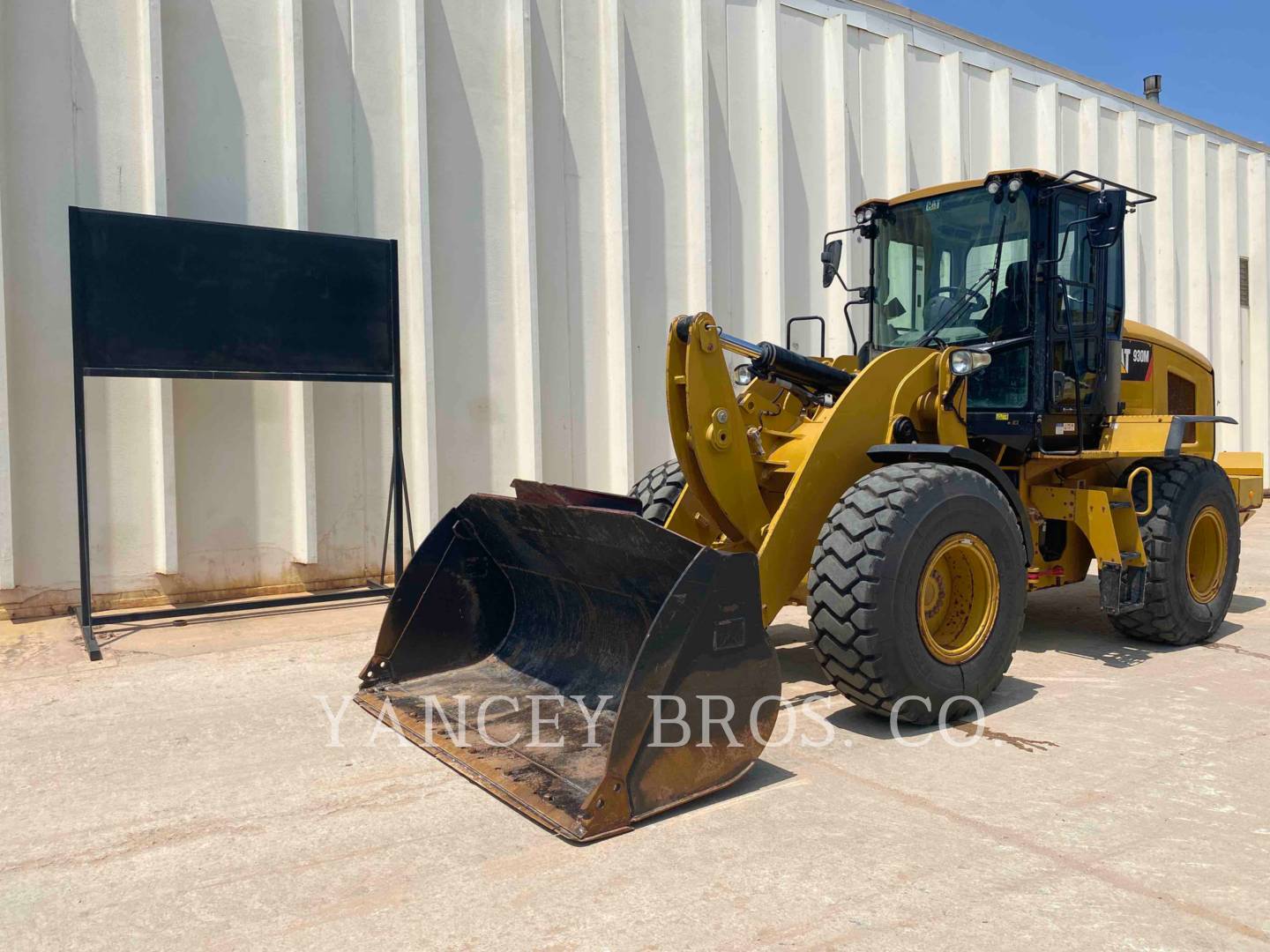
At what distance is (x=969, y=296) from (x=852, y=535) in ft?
7.65

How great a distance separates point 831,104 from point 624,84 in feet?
8.86

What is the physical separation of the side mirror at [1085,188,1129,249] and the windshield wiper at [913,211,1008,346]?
19.8 inches

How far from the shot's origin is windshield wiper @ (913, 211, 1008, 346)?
596 centimetres

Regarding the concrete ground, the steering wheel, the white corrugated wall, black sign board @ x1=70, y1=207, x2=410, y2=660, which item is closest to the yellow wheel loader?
the steering wheel

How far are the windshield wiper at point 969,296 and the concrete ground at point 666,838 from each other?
2104 mm

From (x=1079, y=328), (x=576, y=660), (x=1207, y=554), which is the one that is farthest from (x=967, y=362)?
(x=1207, y=554)

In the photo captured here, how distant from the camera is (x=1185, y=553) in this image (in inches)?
246

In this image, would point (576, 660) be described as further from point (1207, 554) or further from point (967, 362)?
point (1207, 554)

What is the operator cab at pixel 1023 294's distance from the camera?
5.84 m

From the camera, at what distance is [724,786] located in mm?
3764

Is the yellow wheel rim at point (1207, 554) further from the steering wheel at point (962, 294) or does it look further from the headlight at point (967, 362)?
the headlight at point (967, 362)

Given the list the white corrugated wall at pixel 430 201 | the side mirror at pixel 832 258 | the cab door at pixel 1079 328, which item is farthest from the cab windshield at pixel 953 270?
the white corrugated wall at pixel 430 201

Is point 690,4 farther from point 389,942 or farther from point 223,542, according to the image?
point 389,942

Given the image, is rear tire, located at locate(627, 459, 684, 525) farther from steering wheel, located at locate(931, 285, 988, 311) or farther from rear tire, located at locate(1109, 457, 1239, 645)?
rear tire, located at locate(1109, 457, 1239, 645)
